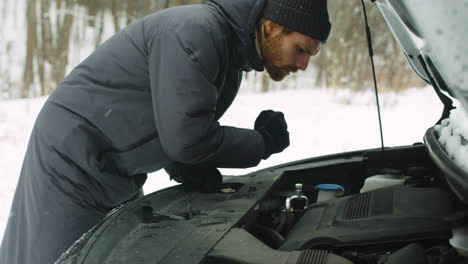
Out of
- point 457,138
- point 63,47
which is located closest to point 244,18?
point 457,138

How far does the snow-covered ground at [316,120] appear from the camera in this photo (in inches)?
207

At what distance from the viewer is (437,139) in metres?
1.50

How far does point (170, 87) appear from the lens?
1.48 m

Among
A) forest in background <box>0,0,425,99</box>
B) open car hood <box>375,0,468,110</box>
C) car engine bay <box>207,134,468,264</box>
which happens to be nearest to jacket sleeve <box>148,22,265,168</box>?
car engine bay <box>207,134,468,264</box>

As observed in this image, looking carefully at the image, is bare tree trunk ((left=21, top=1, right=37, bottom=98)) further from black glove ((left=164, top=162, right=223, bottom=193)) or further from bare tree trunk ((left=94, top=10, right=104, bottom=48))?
black glove ((left=164, top=162, right=223, bottom=193))

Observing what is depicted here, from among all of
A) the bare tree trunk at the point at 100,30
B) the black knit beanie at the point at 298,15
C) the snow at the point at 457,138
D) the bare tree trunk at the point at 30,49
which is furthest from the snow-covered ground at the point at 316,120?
the snow at the point at 457,138

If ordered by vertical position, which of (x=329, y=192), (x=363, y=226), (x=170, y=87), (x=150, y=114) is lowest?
(x=329, y=192)

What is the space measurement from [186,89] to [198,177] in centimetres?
39

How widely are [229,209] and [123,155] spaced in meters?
0.40

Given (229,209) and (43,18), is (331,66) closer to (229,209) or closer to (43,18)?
(43,18)

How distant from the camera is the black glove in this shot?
174cm

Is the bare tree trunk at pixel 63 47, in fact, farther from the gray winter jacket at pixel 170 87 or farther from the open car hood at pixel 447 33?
the open car hood at pixel 447 33

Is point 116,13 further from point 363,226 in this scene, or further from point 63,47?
point 363,226

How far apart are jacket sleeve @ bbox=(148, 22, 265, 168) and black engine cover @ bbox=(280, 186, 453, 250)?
382 mm
